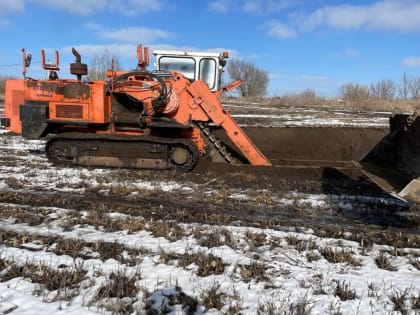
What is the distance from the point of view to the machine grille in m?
8.89

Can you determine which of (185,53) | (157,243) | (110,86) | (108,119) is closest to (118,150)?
(108,119)

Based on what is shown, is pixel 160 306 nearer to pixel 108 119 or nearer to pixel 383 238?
pixel 383 238

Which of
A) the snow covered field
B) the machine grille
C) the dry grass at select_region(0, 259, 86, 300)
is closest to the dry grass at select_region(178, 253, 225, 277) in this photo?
the snow covered field

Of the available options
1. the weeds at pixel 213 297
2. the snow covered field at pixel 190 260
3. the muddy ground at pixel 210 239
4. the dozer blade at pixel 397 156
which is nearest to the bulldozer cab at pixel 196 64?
the muddy ground at pixel 210 239

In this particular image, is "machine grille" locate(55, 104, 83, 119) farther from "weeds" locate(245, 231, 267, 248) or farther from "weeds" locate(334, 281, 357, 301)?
"weeds" locate(334, 281, 357, 301)

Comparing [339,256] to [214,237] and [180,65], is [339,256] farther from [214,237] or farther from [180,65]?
[180,65]

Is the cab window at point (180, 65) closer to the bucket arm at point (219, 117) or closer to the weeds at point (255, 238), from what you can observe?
the bucket arm at point (219, 117)

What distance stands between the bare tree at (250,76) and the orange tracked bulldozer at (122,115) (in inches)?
2177

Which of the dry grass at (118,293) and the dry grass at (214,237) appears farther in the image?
the dry grass at (214,237)

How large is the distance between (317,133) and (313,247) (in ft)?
27.1

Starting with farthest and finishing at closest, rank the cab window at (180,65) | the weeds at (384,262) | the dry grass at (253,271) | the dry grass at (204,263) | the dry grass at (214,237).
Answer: the cab window at (180,65) → the dry grass at (214,237) → the weeds at (384,262) → the dry grass at (204,263) → the dry grass at (253,271)

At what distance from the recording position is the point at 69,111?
29.3 ft

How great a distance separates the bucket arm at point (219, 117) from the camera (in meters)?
8.91

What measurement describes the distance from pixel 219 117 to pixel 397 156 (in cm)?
375
